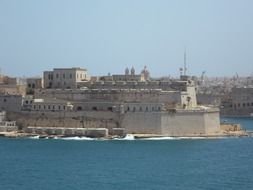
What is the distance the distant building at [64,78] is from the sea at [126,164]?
7.80m

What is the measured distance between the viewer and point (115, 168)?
30.4 meters

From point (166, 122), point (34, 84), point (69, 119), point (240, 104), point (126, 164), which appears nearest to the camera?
point (126, 164)

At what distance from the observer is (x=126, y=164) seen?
31500 mm

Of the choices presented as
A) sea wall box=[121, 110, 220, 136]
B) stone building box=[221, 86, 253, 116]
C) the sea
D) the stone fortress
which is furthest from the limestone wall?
stone building box=[221, 86, 253, 116]

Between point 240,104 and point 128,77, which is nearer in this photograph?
point 128,77

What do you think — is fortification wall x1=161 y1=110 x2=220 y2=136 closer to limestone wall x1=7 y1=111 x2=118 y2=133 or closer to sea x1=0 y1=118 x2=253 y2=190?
sea x1=0 y1=118 x2=253 y2=190

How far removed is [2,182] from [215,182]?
8.36 m

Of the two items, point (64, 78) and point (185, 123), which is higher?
point (64, 78)

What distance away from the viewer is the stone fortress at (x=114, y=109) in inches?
1661

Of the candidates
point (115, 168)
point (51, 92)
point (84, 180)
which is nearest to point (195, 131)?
point (51, 92)

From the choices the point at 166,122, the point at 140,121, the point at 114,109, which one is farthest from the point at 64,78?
the point at 166,122

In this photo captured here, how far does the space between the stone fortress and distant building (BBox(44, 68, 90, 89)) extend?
0.07 metres

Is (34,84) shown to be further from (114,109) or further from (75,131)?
(114,109)

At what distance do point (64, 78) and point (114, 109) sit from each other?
6.73 metres
